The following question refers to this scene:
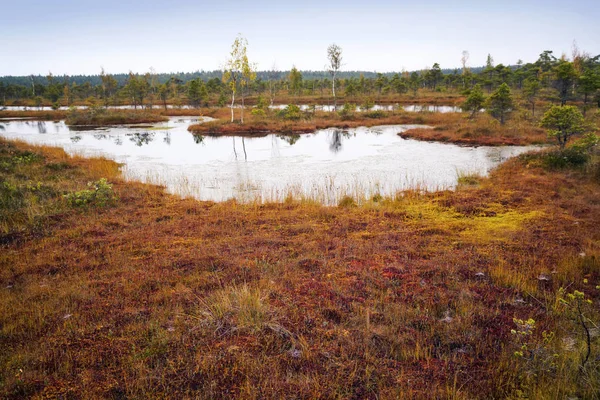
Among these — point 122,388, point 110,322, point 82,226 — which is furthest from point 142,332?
point 82,226

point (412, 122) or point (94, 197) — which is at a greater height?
point (412, 122)

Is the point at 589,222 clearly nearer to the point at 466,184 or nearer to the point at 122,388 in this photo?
the point at 466,184

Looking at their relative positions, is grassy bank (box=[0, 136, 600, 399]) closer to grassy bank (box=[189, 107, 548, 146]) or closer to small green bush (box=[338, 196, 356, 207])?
small green bush (box=[338, 196, 356, 207])

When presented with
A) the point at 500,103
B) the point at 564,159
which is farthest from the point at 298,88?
the point at 564,159

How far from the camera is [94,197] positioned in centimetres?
1156

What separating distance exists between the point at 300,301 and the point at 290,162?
14977 mm

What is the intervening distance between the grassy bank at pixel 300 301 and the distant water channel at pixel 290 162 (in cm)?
364

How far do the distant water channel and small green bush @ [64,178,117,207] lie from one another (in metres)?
2.47

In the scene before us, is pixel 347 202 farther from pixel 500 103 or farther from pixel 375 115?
pixel 375 115

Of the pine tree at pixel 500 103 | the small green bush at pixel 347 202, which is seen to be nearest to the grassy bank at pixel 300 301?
the small green bush at pixel 347 202

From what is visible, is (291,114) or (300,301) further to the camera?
(291,114)

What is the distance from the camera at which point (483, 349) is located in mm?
4133

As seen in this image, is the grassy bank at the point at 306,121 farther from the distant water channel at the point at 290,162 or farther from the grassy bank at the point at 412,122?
the distant water channel at the point at 290,162

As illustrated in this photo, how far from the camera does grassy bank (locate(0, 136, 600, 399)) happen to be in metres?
3.64
